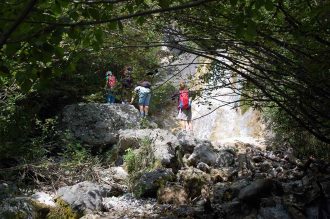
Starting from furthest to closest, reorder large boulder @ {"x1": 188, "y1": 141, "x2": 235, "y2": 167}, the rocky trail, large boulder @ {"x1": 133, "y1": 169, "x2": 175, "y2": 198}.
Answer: large boulder @ {"x1": 188, "y1": 141, "x2": 235, "y2": 167}, large boulder @ {"x1": 133, "y1": 169, "x2": 175, "y2": 198}, the rocky trail

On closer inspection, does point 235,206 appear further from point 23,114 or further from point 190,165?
point 23,114

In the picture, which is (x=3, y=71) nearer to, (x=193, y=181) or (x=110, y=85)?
(x=193, y=181)

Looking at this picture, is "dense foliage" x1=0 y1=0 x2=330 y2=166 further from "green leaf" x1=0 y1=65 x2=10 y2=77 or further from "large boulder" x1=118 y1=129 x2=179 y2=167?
"large boulder" x1=118 y1=129 x2=179 y2=167

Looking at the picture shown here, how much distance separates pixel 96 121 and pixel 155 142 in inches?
95.3

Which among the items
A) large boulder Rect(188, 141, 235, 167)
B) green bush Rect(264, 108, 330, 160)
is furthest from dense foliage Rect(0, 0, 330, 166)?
large boulder Rect(188, 141, 235, 167)

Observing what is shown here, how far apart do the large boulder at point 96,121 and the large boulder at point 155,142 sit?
65 cm

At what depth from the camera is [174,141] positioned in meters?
10.5

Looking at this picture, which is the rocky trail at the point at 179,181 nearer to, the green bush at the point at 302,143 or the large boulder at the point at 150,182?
the large boulder at the point at 150,182

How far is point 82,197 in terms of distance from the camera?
281 inches

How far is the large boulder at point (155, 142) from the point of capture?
957 centimetres

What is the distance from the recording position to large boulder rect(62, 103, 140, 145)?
453 inches

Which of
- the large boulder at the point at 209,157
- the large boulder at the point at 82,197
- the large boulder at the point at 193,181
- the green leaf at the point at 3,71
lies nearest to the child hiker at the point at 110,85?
the large boulder at the point at 82,197

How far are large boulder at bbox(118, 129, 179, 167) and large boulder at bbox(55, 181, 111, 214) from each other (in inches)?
91.4

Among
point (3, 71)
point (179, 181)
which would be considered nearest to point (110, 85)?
point (179, 181)
